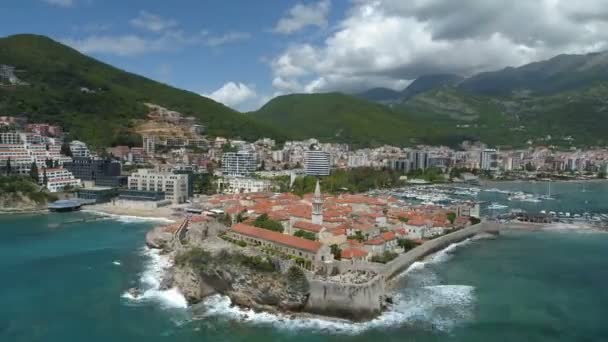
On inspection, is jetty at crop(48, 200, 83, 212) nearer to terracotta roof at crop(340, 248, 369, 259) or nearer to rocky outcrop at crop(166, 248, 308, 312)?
rocky outcrop at crop(166, 248, 308, 312)

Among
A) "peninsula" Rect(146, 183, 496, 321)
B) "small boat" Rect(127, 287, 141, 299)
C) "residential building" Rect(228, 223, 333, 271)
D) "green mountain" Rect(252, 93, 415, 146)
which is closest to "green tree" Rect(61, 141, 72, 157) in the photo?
"peninsula" Rect(146, 183, 496, 321)

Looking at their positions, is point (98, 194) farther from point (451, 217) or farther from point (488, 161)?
point (488, 161)

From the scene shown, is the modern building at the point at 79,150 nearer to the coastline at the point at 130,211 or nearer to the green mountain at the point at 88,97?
the green mountain at the point at 88,97

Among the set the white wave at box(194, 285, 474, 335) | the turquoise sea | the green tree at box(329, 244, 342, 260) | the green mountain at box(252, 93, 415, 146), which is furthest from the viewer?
Answer: the green mountain at box(252, 93, 415, 146)

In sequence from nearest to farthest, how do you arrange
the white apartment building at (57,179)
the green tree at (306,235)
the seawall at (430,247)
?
the seawall at (430,247)
the green tree at (306,235)
the white apartment building at (57,179)

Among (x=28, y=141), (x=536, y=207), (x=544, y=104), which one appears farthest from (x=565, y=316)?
(x=544, y=104)

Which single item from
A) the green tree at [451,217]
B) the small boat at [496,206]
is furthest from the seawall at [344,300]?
the small boat at [496,206]
